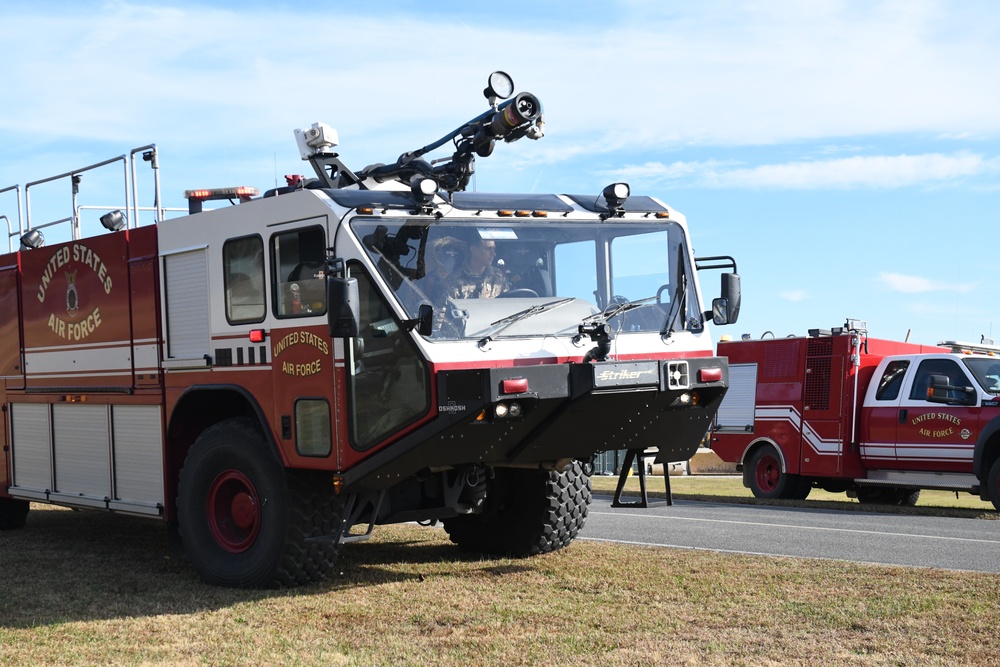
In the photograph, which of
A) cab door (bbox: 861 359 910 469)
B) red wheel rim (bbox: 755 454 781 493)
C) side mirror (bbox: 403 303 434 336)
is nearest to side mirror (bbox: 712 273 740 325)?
side mirror (bbox: 403 303 434 336)

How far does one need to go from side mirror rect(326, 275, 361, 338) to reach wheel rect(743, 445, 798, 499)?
12.0 m

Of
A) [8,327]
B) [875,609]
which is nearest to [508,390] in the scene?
[875,609]

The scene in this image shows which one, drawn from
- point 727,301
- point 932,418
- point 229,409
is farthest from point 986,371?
point 229,409

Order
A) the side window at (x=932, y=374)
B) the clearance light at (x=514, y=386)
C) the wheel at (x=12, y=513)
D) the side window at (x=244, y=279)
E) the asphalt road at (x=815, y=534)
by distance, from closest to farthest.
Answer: the clearance light at (x=514, y=386) → the side window at (x=244, y=279) → the asphalt road at (x=815, y=534) → the wheel at (x=12, y=513) → the side window at (x=932, y=374)

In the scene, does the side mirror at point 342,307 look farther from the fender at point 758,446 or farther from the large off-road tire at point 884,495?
the large off-road tire at point 884,495

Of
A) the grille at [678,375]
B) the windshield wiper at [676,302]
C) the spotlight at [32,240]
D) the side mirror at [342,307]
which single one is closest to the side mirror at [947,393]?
the windshield wiper at [676,302]

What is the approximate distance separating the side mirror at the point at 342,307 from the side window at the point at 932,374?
34.9 feet

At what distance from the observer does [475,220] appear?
868 cm

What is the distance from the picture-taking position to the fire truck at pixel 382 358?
819 centimetres

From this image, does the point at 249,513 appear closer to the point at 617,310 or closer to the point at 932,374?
the point at 617,310

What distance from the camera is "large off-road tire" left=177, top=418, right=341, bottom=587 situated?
877cm

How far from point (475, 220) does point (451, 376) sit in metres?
1.32

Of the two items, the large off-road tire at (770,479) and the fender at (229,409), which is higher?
the fender at (229,409)

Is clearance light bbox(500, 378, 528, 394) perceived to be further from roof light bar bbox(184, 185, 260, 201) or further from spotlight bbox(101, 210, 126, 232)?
spotlight bbox(101, 210, 126, 232)
